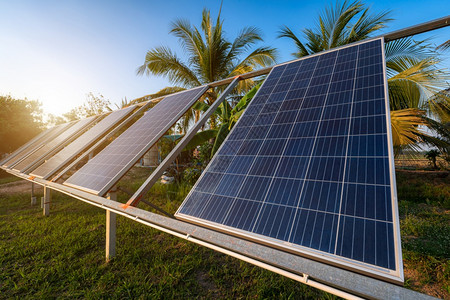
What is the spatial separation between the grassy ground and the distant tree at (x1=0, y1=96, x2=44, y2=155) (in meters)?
19.9

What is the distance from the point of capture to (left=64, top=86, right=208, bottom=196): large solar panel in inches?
141

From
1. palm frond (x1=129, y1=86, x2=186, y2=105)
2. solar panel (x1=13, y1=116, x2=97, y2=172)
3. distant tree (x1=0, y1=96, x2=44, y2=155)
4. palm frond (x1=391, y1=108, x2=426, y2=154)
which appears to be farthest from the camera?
distant tree (x1=0, y1=96, x2=44, y2=155)

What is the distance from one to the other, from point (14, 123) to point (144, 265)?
25.6 meters

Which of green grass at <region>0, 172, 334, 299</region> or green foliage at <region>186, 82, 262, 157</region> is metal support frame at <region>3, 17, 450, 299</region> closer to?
green grass at <region>0, 172, 334, 299</region>

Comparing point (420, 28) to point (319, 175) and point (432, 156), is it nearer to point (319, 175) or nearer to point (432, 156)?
point (319, 175)

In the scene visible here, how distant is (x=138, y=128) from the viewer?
5.41 m

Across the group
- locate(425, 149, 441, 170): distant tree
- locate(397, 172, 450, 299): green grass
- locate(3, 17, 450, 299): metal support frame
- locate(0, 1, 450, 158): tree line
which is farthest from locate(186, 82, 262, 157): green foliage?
locate(425, 149, 441, 170): distant tree

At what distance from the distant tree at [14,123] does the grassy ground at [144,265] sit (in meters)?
19.9

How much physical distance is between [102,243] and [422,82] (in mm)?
10931

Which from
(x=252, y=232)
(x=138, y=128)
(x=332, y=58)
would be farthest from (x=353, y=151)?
(x=138, y=128)

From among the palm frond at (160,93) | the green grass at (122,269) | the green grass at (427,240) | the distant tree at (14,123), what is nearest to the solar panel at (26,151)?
the green grass at (122,269)

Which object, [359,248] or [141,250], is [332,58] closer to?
[359,248]

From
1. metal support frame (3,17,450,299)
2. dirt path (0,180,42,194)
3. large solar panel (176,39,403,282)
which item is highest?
large solar panel (176,39,403,282)

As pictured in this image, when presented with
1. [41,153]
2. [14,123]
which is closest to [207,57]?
[41,153]
